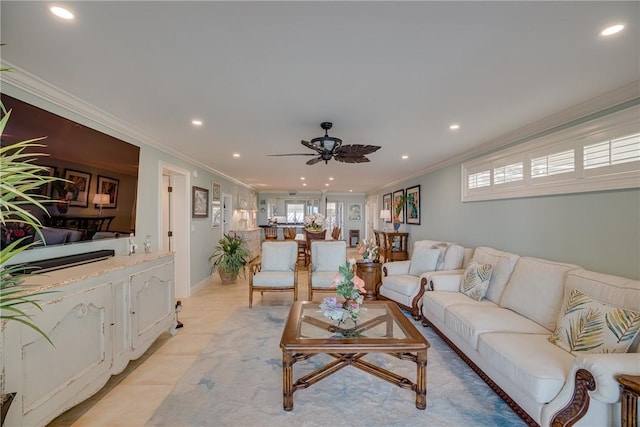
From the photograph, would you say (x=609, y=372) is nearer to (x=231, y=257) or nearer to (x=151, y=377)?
(x=151, y=377)

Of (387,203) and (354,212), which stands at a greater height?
(387,203)

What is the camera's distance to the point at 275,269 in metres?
4.62

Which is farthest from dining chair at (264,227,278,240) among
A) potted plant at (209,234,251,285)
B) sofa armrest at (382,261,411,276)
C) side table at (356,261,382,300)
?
sofa armrest at (382,261,411,276)

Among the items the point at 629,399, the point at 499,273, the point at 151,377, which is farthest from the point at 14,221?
the point at 499,273

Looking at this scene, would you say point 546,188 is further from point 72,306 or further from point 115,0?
point 72,306

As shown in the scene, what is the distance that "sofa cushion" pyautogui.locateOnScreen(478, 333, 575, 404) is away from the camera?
5.48 feet

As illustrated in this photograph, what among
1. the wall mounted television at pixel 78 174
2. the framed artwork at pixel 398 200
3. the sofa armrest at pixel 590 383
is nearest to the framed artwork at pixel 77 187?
the wall mounted television at pixel 78 174

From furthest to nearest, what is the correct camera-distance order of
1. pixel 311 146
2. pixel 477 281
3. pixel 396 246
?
1. pixel 396 246
2. pixel 477 281
3. pixel 311 146

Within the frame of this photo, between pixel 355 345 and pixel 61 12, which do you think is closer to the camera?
pixel 61 12

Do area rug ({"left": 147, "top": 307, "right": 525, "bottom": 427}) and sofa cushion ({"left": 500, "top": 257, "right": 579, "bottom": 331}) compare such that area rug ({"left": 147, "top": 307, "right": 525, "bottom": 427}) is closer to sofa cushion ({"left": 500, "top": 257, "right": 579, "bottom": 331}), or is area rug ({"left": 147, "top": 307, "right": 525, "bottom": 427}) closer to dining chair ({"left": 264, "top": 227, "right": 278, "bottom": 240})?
sofa cushion ({"left": 500, "top": 257, "right": 579, "bottom": 331})

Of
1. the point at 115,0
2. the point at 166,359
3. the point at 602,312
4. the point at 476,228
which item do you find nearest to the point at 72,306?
the point at 166,359

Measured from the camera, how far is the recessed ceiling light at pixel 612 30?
1506 mm

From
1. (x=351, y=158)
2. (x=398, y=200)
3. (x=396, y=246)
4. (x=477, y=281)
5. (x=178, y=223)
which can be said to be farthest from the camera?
(x=398, y=200)

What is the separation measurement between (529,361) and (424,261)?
2.52 metres
